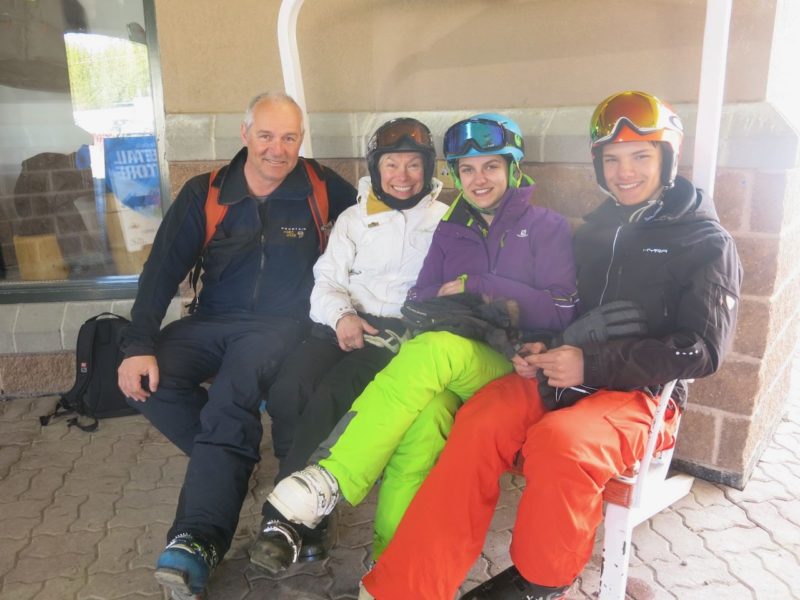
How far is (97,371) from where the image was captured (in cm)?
370

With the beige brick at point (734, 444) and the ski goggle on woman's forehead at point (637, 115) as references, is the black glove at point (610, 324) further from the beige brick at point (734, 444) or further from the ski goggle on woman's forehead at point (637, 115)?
the beige brick at point (734, 444)

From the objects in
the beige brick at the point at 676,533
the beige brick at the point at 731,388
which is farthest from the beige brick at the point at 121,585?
the beige brick at the point at 731,388

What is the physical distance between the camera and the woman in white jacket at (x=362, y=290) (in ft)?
8.01

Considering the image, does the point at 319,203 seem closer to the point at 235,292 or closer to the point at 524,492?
the point at 235,292

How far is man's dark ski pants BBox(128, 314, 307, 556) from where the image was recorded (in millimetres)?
2346

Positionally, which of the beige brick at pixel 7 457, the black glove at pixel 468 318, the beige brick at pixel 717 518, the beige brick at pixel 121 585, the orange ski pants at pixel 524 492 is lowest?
the beige brick at pixel 121 585

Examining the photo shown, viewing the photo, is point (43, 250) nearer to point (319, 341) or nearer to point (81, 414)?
point (81, 414)

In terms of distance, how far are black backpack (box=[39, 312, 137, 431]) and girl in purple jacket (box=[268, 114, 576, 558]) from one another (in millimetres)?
1947

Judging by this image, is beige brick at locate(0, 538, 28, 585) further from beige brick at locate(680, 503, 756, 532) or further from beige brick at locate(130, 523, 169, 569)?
beige brick at locate(680, 503, 756, 532)

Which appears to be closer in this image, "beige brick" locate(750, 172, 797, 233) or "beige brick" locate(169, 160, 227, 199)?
"beige brick" locate(750, 172, 797, 233)

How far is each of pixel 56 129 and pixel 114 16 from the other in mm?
787

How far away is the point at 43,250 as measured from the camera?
171 inches

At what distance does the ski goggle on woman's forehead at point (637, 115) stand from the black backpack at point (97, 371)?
265cm

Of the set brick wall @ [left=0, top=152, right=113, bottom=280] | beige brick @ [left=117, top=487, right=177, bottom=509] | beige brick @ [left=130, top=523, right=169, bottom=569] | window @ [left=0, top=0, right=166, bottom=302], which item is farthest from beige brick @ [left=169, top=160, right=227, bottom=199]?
beige brick @ [left=130, top=523, right=169, bottom=569]
